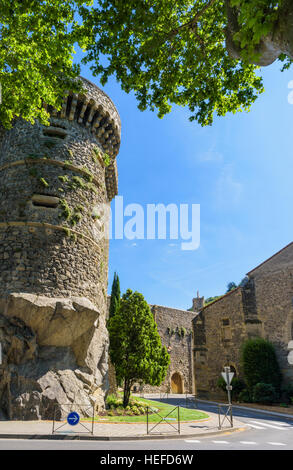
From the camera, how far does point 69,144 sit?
1471cm

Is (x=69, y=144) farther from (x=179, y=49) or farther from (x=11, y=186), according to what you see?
(x=179, y=49)

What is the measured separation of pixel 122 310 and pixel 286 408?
32.2 ft

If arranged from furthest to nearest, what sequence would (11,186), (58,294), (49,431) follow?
(11,186) < (58,294) < (49,431)

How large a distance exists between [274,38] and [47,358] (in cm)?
1125

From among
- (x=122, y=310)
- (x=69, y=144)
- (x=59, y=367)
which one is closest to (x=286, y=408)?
(x=122, y=310)

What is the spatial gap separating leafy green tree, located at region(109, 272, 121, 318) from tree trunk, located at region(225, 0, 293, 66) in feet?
69.6

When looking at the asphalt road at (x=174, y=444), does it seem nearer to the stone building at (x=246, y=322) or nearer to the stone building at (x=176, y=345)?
the stone building at (x=246, y=322)

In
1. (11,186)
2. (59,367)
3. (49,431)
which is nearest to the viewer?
(49,431)

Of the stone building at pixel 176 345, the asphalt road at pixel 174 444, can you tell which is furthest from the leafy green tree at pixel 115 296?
the asphalt road at pixel 174 444

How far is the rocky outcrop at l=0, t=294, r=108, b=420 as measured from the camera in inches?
400

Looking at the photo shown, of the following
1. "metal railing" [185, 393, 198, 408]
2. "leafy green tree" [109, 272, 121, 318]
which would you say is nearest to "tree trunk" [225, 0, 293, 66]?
"metal railing" [185, 393, 198, 408]

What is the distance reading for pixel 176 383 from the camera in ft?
105

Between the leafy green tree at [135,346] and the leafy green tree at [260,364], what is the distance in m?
6.81

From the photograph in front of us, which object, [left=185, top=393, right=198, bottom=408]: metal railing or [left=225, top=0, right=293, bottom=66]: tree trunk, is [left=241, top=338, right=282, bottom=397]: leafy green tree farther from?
[left=225, top=0, right=293, bottom=66]: tree trunk
